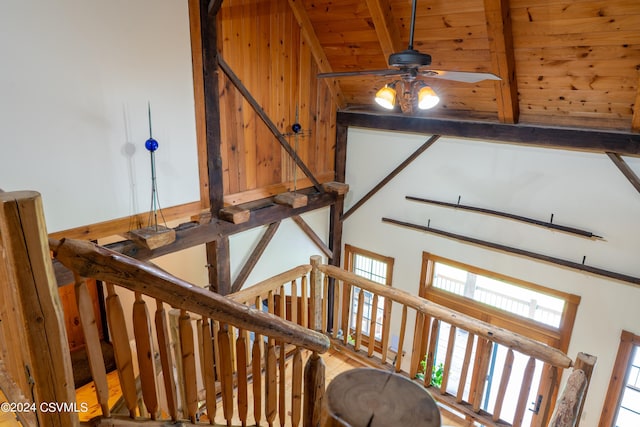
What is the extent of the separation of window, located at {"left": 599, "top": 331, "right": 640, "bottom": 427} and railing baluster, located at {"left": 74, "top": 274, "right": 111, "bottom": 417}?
187 inches

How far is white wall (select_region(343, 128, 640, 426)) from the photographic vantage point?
4.05 meters

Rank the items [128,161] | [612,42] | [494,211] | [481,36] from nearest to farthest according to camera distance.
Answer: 1. [612,42]
2. [128,161]
3. [481,36]
4. [494,211]

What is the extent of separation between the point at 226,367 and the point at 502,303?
4172 millimetres

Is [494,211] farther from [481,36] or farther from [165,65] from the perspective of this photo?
[165,65]

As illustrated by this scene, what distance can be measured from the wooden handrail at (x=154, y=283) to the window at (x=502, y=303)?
3.42m

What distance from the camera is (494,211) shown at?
472 centimetres

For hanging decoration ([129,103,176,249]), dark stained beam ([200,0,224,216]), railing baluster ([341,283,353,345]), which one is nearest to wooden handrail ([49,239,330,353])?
hanging decoration ([129,103,176,249])

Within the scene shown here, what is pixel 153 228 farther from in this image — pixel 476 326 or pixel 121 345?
pixel 476 326

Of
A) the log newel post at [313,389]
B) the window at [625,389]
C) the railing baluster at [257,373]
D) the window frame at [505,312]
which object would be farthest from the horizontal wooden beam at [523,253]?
the railing baluster at [257,373]

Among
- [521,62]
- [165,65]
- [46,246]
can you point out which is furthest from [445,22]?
[46,246]

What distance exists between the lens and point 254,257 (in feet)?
16.1

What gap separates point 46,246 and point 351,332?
534 centimetres

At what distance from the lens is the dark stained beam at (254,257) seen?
479 centimetres

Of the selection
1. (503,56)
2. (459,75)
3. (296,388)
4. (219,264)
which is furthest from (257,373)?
(503,56)
